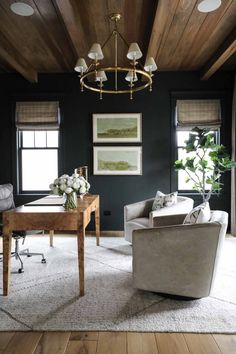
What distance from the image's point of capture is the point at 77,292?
2656mm

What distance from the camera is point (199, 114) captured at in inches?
201

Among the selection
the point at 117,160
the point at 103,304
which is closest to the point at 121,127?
the point at 117,160

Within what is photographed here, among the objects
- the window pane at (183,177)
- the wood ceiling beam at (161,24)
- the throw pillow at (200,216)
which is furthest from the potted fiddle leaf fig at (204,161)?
the throw pillow at (200,216)

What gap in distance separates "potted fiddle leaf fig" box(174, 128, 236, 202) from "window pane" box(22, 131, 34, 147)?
2.82 metres

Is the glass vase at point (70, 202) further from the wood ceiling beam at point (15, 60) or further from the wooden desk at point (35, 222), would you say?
the wood ceiling beam at point (15, 60)

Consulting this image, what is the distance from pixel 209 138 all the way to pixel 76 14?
2.77m

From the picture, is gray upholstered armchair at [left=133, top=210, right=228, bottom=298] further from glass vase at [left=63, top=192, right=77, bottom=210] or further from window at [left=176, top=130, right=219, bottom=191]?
window at [left=176, top=130, right=219, bottom=191]

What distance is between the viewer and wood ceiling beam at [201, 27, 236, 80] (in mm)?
3646

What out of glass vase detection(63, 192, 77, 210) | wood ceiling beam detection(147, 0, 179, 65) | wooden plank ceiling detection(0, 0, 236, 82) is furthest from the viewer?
wooden plank ceiling detection(0, 0, 236, 82)

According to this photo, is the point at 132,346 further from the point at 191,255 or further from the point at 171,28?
the point at 171,28

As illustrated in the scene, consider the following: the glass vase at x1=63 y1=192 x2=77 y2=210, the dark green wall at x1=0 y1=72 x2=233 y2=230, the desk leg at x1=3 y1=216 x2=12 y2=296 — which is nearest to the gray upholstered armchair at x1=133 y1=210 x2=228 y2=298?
the glass vase at x1=63 y1=192 x2=77 y2=210

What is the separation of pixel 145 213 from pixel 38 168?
2391mm

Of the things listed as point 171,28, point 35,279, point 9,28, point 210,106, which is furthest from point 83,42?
point 35,279

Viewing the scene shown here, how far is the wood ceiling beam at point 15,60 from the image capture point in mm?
3921
